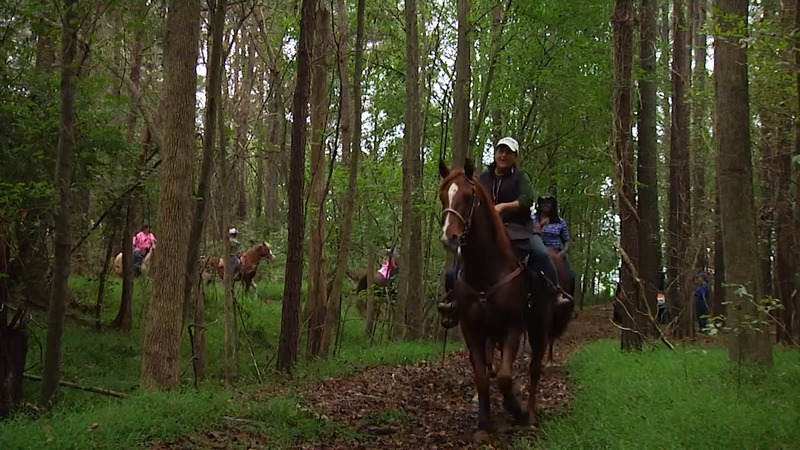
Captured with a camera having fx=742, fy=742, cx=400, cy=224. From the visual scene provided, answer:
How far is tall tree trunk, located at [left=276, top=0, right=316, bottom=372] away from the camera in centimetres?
1262

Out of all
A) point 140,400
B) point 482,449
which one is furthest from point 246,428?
point 482,449

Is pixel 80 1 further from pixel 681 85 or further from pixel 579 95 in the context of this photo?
pixel 681 85

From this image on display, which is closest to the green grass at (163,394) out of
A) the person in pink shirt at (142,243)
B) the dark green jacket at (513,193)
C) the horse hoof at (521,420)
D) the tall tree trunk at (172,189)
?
the tall tree trunk at (172,189)

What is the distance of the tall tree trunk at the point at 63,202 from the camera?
31.8 ft

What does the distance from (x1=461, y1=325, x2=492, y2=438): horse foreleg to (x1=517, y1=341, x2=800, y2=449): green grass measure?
1.93 feet

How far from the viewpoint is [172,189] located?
11125 mm

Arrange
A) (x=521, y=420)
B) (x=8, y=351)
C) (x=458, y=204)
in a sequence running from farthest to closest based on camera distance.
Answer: (x=8, y=351)
(x=521, y=420)
(x=458, y=204)

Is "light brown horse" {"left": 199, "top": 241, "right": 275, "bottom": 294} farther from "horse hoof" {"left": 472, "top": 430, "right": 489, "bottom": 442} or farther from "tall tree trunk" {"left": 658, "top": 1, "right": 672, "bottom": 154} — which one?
"horse hoof" {"left": 472, "top": 430, "right": 489, "bottom": 442}

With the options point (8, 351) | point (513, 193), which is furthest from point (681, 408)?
point (8, 351)

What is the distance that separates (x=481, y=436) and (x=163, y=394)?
424cm

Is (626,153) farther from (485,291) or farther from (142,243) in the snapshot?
(142,243)

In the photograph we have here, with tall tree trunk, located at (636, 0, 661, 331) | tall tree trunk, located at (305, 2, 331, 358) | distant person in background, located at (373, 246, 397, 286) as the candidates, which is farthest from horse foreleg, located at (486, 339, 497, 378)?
distant person in background, located at (373, 246, 397, 286)

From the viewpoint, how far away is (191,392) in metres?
9.63

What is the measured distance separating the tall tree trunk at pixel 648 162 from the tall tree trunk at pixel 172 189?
9303mm
